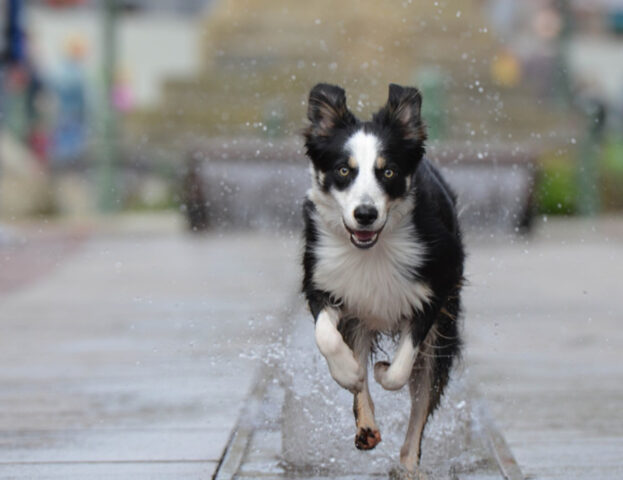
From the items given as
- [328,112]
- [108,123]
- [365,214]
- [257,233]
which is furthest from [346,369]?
[108,123]

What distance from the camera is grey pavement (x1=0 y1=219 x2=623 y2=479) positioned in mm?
5574

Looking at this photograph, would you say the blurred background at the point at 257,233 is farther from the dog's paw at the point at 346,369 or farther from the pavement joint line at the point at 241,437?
the dog's paw at the point at 346,369

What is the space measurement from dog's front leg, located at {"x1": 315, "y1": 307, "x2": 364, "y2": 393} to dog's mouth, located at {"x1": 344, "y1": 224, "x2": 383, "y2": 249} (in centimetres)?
34

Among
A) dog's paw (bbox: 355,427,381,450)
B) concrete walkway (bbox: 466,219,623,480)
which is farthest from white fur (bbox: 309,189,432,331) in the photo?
concrete walkway (bbox: 466,219,623,480)

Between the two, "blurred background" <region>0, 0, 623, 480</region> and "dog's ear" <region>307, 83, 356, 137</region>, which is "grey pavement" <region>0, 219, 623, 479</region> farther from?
"dog's ear" <region>307, 83, 356, 137</region>

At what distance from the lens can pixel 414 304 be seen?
4.74 m

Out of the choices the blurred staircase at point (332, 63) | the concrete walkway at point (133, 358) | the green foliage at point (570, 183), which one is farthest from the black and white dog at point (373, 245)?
the blurred staircase at point (332, 63)

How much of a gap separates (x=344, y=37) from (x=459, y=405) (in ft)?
61.7

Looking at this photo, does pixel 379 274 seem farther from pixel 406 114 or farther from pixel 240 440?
pixel 240 440

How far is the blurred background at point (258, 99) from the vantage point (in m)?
16.2

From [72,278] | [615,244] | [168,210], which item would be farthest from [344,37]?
[72,278]

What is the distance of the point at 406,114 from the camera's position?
187 inches

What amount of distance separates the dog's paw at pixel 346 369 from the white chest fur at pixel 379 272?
0.83 feet

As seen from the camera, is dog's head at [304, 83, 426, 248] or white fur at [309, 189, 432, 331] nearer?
dog's head at [304, 83, 426, 248]
